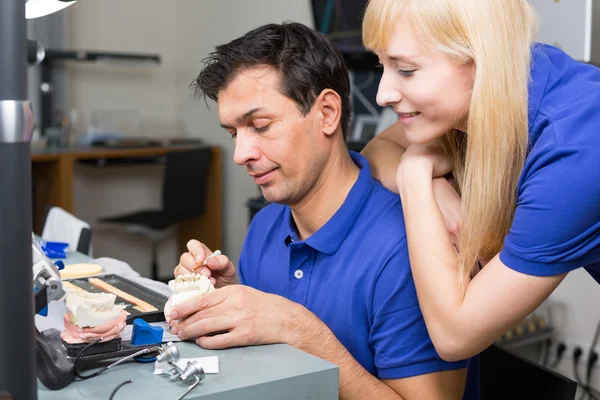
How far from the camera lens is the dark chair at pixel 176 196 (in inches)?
159

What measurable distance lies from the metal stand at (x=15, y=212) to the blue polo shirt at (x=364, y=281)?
0.66 metres

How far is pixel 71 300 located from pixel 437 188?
2.05 feet

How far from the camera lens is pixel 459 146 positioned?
125 centimetres

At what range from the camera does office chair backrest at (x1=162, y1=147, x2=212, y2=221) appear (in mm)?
4035

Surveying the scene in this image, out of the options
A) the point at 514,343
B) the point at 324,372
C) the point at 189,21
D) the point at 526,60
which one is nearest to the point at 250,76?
the point at 526,60

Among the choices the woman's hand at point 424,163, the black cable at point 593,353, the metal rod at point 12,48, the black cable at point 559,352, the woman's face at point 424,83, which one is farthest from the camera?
the black cable at point 559,352

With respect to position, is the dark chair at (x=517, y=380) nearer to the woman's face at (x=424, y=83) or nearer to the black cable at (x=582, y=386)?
the woman's face at (x=424, y=83)

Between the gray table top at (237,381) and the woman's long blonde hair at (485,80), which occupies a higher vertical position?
the woman's long blonde hair at (485,80)

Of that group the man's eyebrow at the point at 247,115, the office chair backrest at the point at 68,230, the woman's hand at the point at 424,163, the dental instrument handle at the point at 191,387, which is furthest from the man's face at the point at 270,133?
the office chair backrest at the point at 68,230

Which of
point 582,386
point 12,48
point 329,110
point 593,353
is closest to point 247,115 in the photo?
point 329,110

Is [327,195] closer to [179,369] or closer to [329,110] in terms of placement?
[329,110]

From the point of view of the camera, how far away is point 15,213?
0.67 m

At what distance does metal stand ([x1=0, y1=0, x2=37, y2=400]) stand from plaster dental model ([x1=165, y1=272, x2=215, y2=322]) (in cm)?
38

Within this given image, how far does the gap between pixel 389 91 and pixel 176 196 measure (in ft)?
10.3
